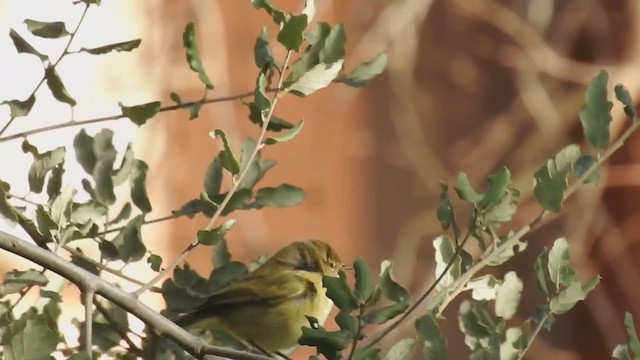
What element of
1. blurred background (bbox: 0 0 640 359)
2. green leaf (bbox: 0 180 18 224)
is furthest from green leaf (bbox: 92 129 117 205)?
blurred background (bbox: 0 0 640 359)

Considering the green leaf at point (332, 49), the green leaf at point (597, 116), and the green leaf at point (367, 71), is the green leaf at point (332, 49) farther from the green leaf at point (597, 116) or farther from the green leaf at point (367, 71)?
the green leaf at point (597, 116)

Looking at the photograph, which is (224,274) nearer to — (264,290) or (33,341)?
(264,290)

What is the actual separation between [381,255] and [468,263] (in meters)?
0.88

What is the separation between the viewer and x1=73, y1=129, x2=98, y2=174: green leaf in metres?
0.66

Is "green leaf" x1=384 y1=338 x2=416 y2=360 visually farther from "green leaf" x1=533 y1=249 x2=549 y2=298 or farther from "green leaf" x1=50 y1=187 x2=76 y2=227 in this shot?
"green leaf" x1=50 y1=187 x2=76 y2=227

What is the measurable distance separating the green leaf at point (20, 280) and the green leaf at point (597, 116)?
42 centimetres

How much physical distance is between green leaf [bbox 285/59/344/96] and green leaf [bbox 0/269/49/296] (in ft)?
0.78

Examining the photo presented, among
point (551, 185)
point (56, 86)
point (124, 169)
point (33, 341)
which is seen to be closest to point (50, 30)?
point (56, 86)

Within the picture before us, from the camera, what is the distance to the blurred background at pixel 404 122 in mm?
1274

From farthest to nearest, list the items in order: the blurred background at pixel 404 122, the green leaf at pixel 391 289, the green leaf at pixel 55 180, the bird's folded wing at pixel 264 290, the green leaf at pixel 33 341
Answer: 1. the blurred background at pixel 404 122
2. the bird's folded wing at pixel 264 290
3. the green leaf at pixel 55 180
4. the green leaf at pixel 391 289
5. the green leaf at pixel 33 341

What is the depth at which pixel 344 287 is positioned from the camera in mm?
452

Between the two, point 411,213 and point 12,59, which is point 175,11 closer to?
point 12,59

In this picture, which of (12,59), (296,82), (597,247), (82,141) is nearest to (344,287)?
(296,82)

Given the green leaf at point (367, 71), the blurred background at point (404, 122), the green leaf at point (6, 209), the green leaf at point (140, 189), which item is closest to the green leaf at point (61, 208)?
the green leaf at point (6, 209)
